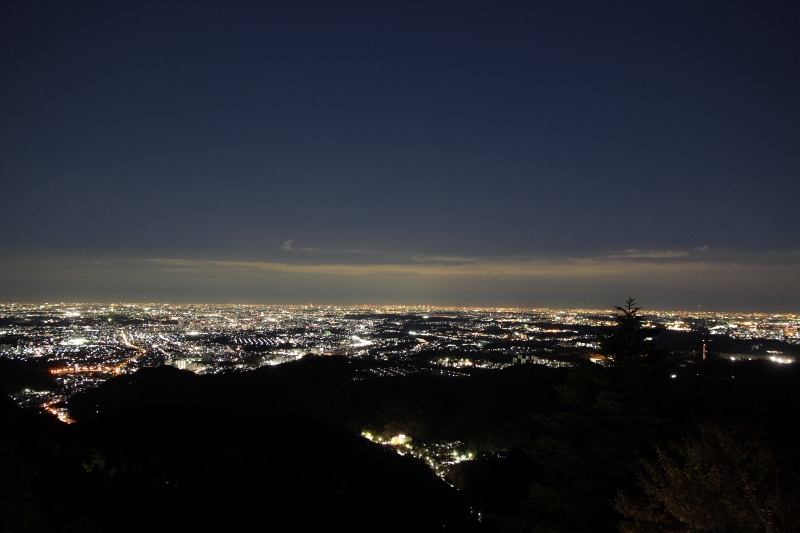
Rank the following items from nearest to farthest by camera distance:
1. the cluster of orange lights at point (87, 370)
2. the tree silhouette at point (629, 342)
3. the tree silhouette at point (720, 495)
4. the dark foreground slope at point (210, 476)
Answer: the tree silhouette at point (720, 495), the tree silhouette at point (629, 342), the dark foreground slope at point (210, 476), the cluster of orange lights at point (87, 370)

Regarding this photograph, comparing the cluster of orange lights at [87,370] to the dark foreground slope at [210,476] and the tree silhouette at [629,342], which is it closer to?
the dark foreground slope at [210,476]

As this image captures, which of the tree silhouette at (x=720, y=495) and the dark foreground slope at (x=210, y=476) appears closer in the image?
the tree silhouette at (x=720, y=495)

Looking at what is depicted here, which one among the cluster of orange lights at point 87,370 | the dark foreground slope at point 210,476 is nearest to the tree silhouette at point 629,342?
the dark foreground slope at point 210,476

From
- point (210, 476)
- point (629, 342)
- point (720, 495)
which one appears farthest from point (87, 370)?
point (720, 495)

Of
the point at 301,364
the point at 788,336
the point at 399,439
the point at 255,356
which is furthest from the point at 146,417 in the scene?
the point at 788,336

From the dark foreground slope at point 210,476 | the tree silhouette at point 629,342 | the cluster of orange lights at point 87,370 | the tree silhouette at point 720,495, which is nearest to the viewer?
the tree silhouette at point 720,495

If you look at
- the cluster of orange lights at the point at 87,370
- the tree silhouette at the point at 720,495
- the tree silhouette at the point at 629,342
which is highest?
the tree silhouette at the point at 629,342

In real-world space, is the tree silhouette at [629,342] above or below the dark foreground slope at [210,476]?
above

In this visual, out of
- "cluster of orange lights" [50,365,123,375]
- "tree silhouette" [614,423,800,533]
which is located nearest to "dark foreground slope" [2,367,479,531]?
"tree silhouette" [614,423,800,533]

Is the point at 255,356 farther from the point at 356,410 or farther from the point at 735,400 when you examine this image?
the point at 735,400
